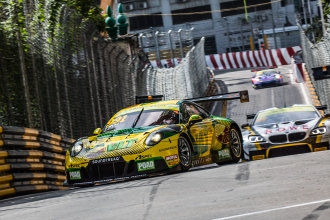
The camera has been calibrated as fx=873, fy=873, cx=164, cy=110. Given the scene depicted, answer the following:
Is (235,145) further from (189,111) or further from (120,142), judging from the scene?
(120,142)

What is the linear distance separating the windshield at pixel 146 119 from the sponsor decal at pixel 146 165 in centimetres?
120

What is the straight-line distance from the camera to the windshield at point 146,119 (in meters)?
13.5

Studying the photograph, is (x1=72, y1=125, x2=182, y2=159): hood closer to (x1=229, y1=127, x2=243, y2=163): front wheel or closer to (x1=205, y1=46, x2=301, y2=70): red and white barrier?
(x1=229, y1=127, x2=243, y2=163): front wheel

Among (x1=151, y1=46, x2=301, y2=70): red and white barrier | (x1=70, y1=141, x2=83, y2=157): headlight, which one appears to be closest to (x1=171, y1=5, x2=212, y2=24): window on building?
(x1=151, y1=46, x2=301, y2=70): red and white barrier

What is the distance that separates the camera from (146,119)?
13609 mm

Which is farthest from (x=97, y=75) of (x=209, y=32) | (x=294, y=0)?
(x=294, y=0)

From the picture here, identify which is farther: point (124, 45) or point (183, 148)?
point (124, 45)

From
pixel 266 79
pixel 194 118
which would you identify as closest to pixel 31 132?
pixel 194 118

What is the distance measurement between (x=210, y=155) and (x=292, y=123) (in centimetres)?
232

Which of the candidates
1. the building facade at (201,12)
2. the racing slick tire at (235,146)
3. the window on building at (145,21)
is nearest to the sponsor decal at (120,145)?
the racing slick tire at (235,146)

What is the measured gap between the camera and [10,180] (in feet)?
40.3

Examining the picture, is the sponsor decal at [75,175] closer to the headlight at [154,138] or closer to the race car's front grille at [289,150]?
the headlight at [154,138]

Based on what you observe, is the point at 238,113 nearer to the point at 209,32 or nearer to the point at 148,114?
the point at 148,114

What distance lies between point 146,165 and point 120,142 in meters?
0.53
